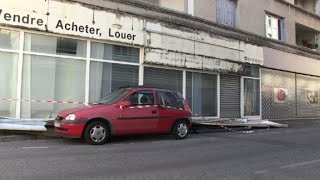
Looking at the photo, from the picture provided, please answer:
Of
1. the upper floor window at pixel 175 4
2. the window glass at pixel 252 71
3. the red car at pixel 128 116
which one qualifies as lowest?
the red car at pixel 128 116

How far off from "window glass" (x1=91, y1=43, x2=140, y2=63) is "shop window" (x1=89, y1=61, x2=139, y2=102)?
0.86 ft

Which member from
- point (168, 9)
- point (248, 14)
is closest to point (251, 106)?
point (248, 14)

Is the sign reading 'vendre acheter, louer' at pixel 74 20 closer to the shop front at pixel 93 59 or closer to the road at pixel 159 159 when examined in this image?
the shop front at pixel 93 59

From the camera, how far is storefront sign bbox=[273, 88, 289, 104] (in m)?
24.6

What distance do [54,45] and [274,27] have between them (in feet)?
51.0

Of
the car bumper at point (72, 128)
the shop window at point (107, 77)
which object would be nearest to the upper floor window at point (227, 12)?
the shop window at point (107, 77)

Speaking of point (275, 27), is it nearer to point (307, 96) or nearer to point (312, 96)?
→ point (307, 96)

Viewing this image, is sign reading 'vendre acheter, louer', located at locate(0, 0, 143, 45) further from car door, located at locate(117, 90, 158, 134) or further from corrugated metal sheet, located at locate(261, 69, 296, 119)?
corrugated metal sheet, located at locate(261, 69, 296, 119)

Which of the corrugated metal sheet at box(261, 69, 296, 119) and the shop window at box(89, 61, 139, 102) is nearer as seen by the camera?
the shop window at box(89, 61, 139, 102)

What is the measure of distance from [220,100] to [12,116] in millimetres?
10521

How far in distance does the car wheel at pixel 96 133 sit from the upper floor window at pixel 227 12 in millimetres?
11698

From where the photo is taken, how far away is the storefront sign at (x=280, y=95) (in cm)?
2460

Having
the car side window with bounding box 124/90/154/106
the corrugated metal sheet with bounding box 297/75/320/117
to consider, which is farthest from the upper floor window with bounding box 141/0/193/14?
the corrugated metal sheet with bounding box 297/75/320/117

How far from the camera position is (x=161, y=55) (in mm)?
17484
